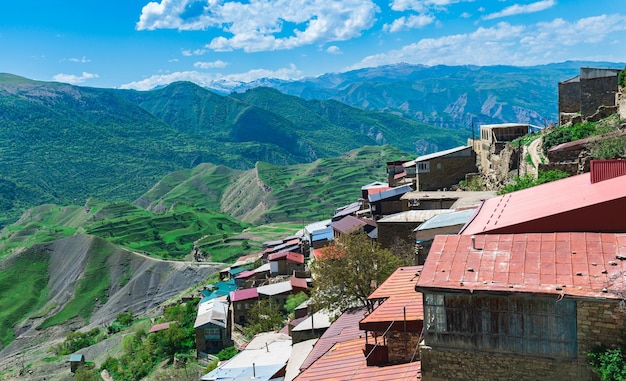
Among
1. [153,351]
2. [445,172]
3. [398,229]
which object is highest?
[445,172]

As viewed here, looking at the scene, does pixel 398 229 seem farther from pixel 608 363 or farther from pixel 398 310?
pixel 608 363

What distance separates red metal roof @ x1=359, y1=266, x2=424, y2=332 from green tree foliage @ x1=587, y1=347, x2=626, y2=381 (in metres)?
4.33

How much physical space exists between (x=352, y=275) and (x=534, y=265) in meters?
13.8

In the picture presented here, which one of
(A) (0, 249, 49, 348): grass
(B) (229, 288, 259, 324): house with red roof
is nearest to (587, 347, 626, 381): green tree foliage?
(B) (229, 288, 259, 324): house with red roof

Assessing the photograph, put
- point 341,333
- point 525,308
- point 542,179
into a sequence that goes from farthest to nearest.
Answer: point 542,179, point 341,333, point 525,308

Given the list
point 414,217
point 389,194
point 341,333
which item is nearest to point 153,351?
point 389,194

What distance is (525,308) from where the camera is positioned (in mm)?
10539

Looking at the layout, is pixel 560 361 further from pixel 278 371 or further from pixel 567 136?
pixel 567 136

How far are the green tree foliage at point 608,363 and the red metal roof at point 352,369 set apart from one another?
387 cm

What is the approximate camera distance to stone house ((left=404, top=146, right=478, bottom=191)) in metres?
45.7

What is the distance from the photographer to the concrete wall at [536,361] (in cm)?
989

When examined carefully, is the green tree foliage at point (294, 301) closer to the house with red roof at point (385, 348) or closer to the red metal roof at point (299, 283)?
the red metal roof at point (299, 283)

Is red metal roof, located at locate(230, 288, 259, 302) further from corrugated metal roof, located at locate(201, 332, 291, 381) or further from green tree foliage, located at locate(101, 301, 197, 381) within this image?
corrugated metal roof, located at locate(201, 332, 291, 381)

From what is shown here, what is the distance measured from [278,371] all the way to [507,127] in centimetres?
3370
